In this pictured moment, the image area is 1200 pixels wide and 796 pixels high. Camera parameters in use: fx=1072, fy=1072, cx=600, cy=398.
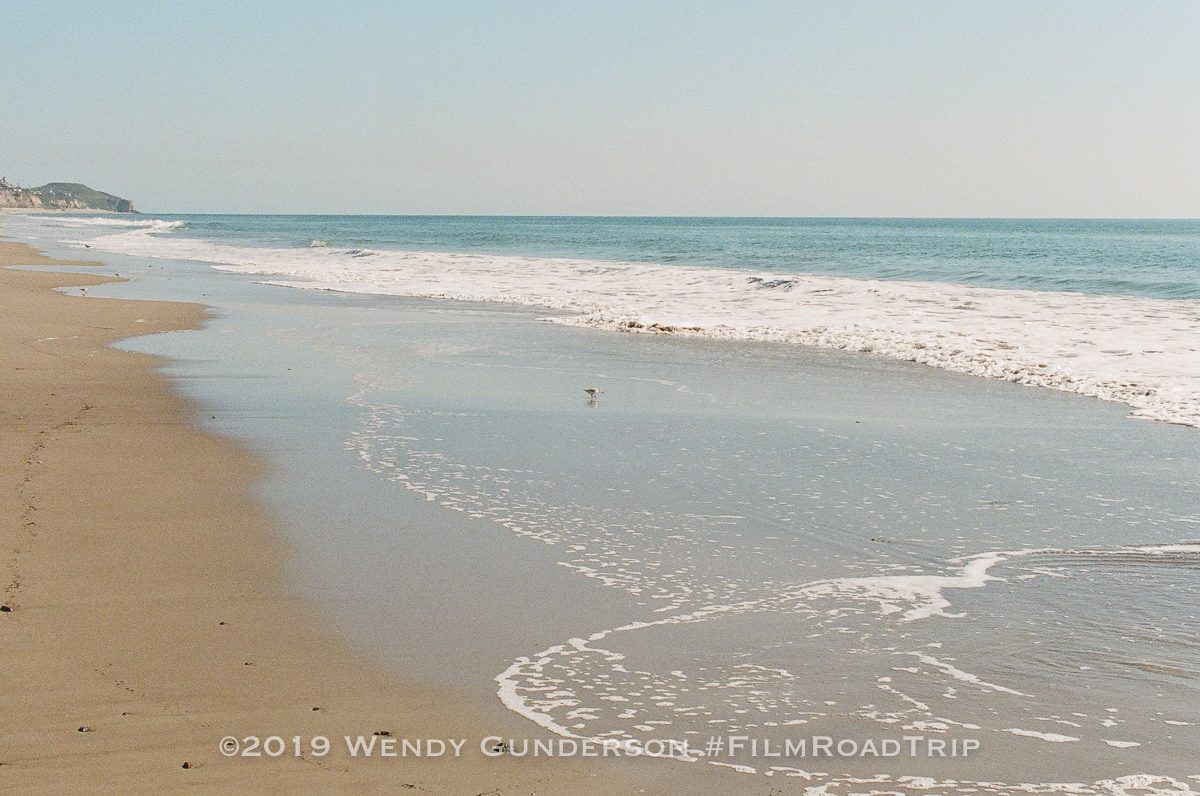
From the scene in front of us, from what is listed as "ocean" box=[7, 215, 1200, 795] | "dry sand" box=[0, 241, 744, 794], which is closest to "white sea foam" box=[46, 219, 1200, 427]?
"ocean" box=[7, 215, 1200, 795]

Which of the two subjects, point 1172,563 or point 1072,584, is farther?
point 1172,563

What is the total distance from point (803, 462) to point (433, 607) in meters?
4.09

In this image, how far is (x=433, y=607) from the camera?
5.25 m

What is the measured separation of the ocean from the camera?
4105 millimetres

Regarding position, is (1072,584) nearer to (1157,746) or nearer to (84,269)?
(1157,746)

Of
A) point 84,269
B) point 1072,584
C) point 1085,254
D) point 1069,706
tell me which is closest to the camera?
point 1069,706

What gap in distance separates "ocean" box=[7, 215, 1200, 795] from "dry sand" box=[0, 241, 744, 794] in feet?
0.79

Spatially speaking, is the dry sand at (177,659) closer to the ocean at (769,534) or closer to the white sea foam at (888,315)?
the ocean at (769,534)

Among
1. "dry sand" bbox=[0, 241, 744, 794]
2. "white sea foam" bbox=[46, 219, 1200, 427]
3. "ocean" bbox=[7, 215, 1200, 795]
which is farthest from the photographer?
"white sea foam" bbox=[46, 219, 1200, 427]

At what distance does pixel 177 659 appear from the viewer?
449 centimetres

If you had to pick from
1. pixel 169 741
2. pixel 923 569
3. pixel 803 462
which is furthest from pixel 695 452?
pixel 169 741

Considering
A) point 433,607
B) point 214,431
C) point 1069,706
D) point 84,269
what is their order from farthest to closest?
1. point 84,269
2. point 214,431
3. point 433,607
4. point 1069,706

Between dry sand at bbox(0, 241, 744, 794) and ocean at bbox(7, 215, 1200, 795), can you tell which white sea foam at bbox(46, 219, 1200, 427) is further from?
dry sand at bbox(0, 241, 744, 794)

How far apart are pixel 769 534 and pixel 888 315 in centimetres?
1586
